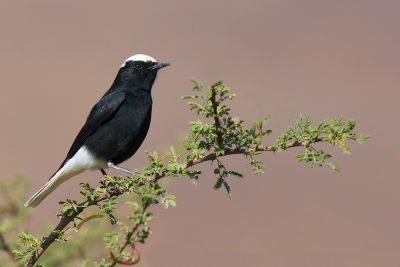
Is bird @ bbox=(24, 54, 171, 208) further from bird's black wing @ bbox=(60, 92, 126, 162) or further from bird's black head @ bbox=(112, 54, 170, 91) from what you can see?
bird's black head @ bbox=(112, 54, 170, 91)

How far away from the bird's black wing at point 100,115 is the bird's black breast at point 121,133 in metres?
0.04

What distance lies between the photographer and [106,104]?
17.2 feet

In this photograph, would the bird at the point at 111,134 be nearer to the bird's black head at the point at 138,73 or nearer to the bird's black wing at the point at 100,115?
the bird's black wing at the point at 100,115

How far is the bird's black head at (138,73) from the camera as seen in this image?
5625mm

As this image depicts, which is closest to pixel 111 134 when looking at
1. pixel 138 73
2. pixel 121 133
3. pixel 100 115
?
pixel 121 133

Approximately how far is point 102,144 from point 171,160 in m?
2.35

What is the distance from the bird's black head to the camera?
5.62 metres

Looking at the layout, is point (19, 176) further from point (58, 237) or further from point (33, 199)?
point (58, 237)

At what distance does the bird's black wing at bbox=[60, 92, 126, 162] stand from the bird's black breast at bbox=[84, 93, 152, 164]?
4 centimetres

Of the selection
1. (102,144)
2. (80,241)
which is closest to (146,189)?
(80,241)

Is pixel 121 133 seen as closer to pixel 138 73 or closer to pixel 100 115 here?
pixel 100 115

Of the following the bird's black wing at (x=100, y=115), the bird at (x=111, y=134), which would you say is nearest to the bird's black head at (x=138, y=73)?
the bird at (x=111, y=134)

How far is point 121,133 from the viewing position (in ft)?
16.6

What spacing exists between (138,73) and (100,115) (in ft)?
2.40
